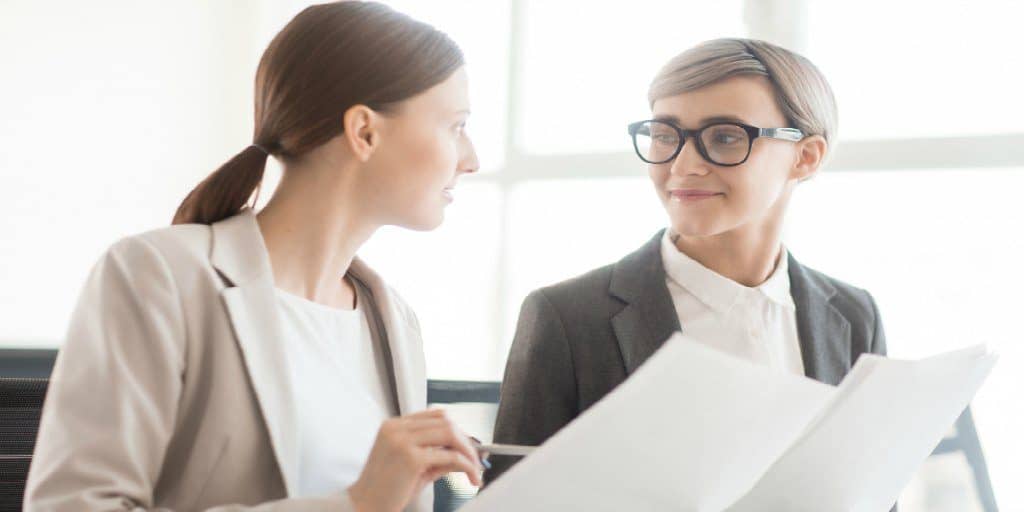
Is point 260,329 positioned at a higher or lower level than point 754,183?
lower

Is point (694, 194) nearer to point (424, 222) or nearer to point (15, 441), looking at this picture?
point (424, 222)

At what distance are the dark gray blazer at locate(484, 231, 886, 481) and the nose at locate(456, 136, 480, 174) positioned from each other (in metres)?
0.37

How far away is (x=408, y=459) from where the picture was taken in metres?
1.01

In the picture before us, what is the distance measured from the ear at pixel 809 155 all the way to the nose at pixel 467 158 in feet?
2.10

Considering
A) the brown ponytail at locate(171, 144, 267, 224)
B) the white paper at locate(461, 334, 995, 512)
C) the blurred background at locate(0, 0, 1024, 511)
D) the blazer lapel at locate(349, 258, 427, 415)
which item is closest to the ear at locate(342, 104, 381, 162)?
the brown ponytail at locate(171, 144, 267, 224)

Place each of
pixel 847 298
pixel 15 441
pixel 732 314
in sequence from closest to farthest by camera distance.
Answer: pixel 15 441 → pixel 732 314 → pixel 847 298

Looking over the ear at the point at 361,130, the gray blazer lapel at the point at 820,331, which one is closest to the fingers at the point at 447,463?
the ear at the point at 361,130

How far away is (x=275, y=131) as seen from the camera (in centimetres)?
132

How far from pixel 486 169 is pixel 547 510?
3.06 m

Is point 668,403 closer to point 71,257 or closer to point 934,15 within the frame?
point 934,15

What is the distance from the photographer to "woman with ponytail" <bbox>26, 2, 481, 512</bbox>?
1051 millimetres

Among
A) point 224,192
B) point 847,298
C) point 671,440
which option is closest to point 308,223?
point 224,192

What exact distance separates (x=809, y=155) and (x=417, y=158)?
2.58ft

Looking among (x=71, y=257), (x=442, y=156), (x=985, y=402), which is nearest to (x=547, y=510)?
(x=442, y=156)
